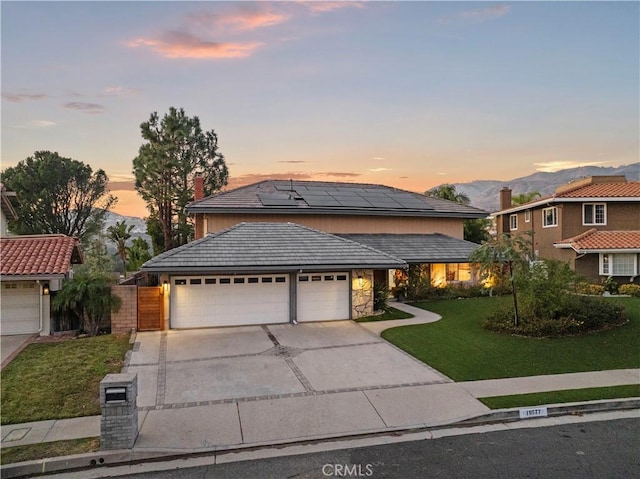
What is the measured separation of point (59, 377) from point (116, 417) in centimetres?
483

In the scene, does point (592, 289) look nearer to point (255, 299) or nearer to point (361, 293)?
point (361, 293)

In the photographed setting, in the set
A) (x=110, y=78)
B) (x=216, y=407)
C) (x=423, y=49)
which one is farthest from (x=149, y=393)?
(x=423, y=49)

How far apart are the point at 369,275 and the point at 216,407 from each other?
1034 centimetres

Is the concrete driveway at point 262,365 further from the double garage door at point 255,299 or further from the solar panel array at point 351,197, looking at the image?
the solar panel array at point 351,197

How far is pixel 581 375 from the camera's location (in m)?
10.1

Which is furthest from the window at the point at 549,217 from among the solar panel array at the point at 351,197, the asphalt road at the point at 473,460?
the asphalt road at the point at 473,460

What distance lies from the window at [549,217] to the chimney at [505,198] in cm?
690

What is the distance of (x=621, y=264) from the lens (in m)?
23.7

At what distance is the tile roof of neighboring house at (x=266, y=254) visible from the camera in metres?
14.9

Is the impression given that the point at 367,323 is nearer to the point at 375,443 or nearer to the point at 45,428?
the point at 375,443

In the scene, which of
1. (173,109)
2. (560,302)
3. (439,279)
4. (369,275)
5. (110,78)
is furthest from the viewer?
(173,109)

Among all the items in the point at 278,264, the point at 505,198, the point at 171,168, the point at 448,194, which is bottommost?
the point at 278,264

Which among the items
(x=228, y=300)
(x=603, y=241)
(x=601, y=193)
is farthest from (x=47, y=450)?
(x=601, y=193)

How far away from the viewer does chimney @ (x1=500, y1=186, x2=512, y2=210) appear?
35594 mm
